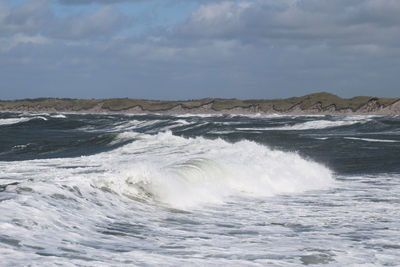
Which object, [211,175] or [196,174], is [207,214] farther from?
[211,175]

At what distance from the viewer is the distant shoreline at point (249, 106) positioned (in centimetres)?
9779

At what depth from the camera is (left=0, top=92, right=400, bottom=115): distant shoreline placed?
321ft

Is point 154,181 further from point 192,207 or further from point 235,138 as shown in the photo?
point 235,138

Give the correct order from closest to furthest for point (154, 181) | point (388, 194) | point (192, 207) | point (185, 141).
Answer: point (192, 207) → point (154, 181) → point (388, 194) → point (185, 141)

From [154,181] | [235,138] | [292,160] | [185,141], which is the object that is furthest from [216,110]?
[154,181]

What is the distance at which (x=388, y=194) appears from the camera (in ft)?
43.7

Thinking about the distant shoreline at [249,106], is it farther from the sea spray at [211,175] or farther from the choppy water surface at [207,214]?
the choppy water surface at [207,214]

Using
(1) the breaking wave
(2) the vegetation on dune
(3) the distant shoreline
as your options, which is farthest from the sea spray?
(2) the vegetation on dune

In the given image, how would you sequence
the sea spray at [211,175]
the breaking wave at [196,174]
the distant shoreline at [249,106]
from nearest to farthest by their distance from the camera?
the breaking wave at [196,174] < the sea spray at [211,175] < the distant shoreline at [249,106]

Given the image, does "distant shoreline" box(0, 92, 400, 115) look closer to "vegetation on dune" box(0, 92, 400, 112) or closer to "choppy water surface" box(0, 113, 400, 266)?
"vegetation on dune" box(0, 92, 400, 112)

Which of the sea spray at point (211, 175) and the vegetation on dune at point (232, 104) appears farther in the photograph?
the vegetation on dune at point (232, 104)

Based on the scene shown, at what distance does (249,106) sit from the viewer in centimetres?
11900

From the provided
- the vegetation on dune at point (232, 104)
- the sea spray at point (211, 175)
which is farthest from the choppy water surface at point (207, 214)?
the vegetation on dune at point (232, 104)

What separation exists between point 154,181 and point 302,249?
219 inches
